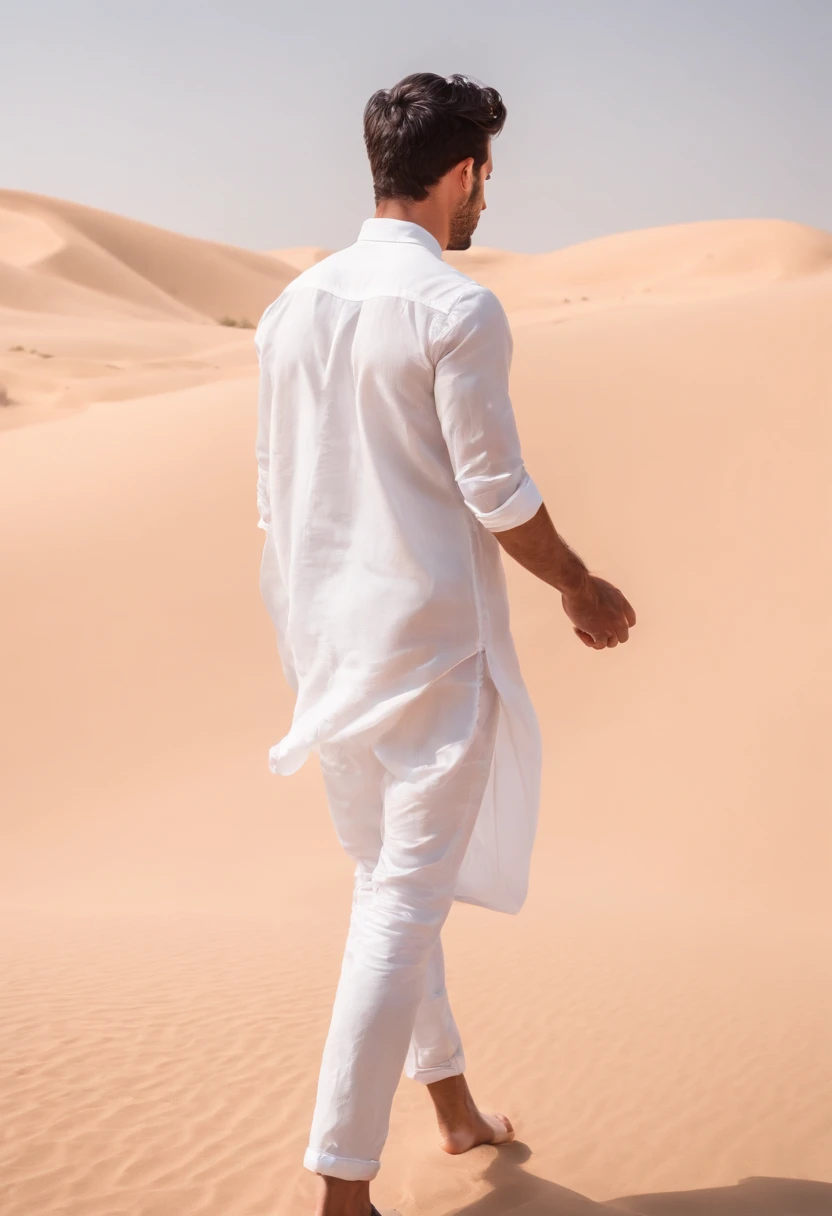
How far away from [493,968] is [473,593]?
245 centimetres

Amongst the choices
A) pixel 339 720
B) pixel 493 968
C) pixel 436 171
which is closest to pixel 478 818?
pixel 339 720

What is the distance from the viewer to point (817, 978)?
13.0ft

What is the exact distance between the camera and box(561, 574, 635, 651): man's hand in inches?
87.8

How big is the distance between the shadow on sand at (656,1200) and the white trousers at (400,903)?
0.54 metres

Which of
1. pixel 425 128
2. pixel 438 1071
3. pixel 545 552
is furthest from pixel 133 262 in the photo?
pixel 545 552

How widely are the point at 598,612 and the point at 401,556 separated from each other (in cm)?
41

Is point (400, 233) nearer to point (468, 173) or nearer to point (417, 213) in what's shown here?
point (417, 213)

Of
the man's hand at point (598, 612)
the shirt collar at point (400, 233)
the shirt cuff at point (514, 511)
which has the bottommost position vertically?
the man's hand at point (598, 612)

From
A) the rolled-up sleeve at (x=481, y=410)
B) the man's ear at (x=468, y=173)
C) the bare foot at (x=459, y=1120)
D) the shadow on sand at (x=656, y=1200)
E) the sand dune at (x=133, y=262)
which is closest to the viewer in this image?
the rolled-up sleeve at (x=481, y=410)

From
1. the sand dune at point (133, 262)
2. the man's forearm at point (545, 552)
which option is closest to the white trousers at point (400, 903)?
the man's forearm at point (545, 552)

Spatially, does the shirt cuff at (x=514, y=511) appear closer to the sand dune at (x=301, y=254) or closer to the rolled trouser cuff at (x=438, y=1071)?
the rolled trouser cuff at (x=438, y=1071)

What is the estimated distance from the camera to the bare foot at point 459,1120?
266cm

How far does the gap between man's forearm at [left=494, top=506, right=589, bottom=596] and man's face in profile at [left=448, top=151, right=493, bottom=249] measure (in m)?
0.58

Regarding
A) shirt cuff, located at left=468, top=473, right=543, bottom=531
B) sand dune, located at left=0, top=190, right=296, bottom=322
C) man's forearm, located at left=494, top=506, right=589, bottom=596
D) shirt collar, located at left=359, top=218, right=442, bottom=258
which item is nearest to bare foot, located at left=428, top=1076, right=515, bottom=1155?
man's forearm, located at left=494, top=506, right=589, bottom=596
